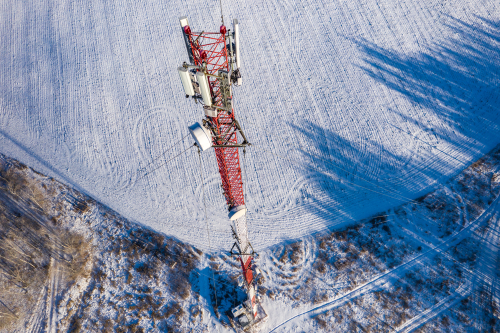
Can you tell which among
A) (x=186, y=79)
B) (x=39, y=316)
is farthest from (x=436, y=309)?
(x=39, y=316)

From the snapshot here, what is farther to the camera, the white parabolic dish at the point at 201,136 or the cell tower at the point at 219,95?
the white parabolic dish at the point at 201,136

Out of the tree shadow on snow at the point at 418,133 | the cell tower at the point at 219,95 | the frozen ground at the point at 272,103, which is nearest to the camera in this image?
the cell tower at the point at 219,95

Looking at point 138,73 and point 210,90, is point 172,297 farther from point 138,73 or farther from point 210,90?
point 138,73

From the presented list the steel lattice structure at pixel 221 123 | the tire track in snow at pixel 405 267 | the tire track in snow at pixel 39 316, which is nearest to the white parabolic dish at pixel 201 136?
the steel lattice structure at pixel 221 123

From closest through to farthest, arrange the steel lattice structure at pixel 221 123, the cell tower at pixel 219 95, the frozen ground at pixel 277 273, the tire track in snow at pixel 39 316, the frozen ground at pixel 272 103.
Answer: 1. the cell tower at pixel 219 95
2. the steel lattice structure at pixel 221 123
3. the frozen ground at pixel 277 273
4. the tire track in snow at pixel 39 316
5. the frozen ground at pixel 272 103

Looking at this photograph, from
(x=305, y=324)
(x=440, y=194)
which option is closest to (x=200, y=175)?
(x=305, y=324)

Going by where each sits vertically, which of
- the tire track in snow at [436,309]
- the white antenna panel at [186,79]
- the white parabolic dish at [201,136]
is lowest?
the tire track in snow at [436,309]

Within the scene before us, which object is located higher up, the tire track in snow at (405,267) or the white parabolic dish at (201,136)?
the white parabolic dish at (201,136)

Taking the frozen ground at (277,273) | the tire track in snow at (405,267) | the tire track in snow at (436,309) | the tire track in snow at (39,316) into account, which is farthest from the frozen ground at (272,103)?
→ the tire track in snow at (39,316)

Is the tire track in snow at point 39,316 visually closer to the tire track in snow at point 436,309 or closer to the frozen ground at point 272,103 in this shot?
the frozen ground at point 272,103
